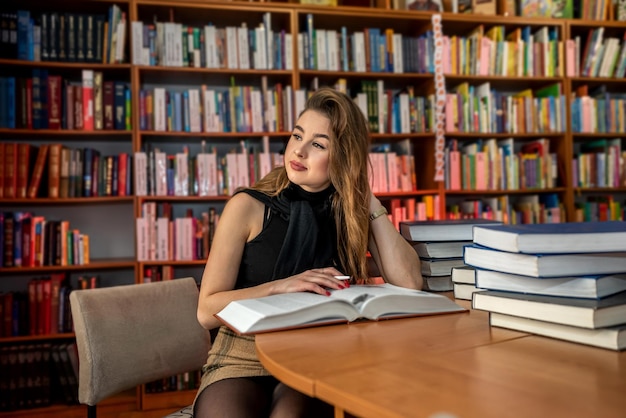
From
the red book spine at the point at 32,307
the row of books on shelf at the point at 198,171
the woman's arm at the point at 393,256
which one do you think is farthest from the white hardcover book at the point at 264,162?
the woman's arm at the point at 393,256

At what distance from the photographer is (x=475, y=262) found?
938 mm

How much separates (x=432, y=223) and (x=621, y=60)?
10.3 ft

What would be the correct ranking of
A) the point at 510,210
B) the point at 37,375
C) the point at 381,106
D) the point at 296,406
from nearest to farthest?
1. the point at 296,406
2. the point at 37,375
3. the point at 381,106
4. the point at 510,210

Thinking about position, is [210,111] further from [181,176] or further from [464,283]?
[464,283]

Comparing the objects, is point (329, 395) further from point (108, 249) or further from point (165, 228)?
point (108, 249)

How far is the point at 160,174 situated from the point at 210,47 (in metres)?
0.81

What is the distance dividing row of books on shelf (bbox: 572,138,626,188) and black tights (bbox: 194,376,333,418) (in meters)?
3.13

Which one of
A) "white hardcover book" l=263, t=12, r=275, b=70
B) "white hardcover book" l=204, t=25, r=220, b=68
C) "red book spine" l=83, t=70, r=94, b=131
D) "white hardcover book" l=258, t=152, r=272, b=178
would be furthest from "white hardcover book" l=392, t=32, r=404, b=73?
"red book spine" l=83, t=70, r=94, b=131

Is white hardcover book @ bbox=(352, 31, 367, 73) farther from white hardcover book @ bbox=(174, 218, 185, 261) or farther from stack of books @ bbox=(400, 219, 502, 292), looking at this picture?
stack of books @ bbox=(400, 219, 502, 292)

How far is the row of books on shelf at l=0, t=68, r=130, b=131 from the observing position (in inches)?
114

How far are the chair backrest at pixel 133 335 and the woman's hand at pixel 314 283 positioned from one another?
506 mm

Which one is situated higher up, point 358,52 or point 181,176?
point 358,52

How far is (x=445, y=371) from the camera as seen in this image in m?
0.66

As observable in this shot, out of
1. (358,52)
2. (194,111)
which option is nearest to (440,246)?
(194,111)
